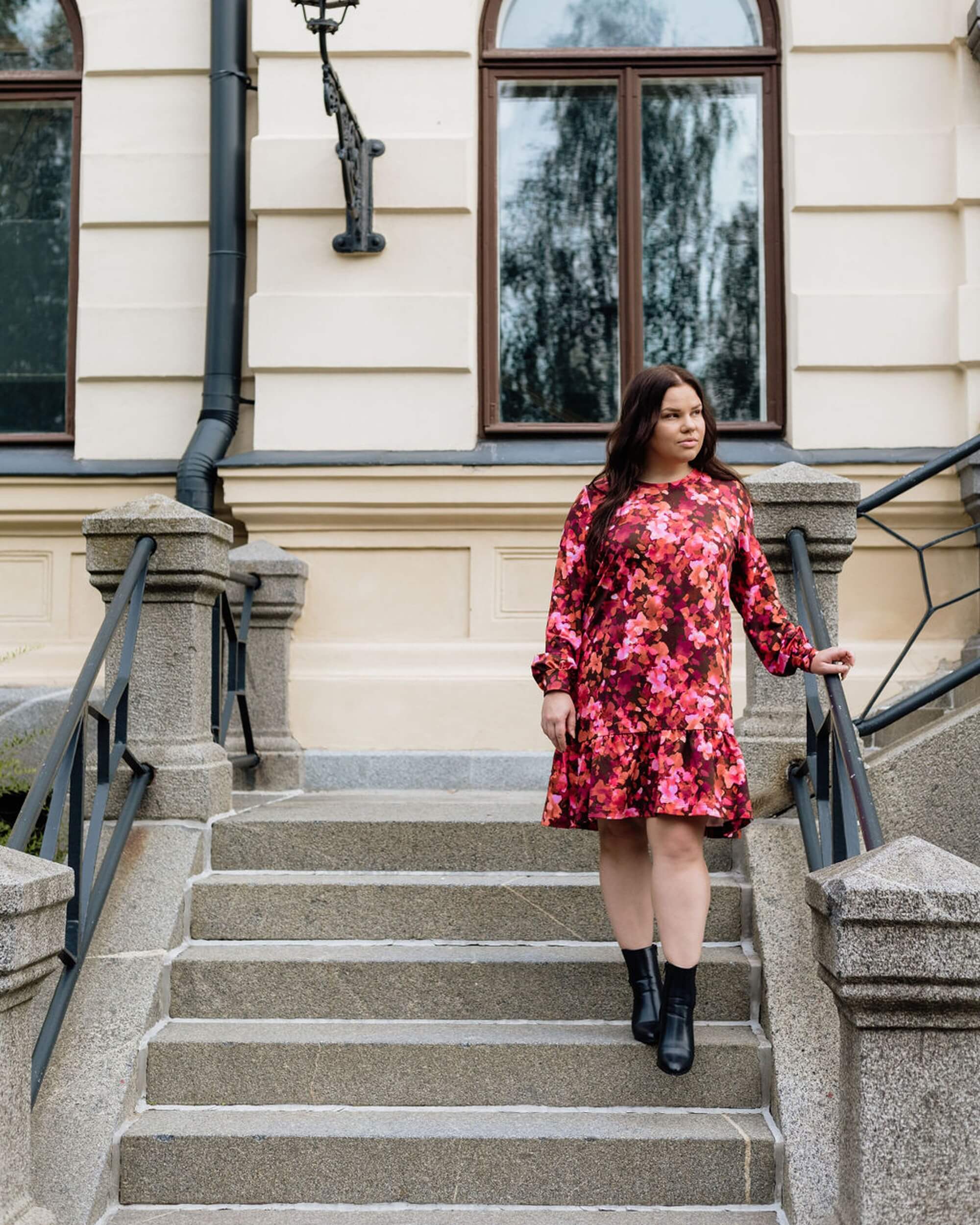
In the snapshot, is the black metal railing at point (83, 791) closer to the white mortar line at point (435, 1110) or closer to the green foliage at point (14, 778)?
the white mortar line at point (435, 1110)

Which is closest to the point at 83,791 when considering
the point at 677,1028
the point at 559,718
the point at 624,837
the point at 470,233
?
the point at 559,718

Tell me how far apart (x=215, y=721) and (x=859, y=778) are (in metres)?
2.92

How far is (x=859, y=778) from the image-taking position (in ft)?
11.3

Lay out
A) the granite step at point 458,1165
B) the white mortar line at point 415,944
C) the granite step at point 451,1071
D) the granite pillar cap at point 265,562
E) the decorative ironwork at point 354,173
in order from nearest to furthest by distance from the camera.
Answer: the granite step at point 458,1165
the granite step at point 451,1071
the white mortar line at point 415,944
the decorative ironwork at point 354,173
the granite pillar cap at point 265,562

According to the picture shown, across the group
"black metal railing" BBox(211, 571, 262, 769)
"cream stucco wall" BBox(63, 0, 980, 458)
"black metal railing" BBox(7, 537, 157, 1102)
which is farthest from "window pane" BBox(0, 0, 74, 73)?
→ "black metal railing" BBox(7, 537, 157, 1102)

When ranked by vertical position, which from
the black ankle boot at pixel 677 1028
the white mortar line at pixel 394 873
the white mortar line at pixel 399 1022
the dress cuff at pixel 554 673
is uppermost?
the dress cuff at pixel 554 673

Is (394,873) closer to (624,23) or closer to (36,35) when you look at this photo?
(624,23)

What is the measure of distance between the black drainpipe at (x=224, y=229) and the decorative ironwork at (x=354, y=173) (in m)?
0.48

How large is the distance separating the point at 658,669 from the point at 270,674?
2970mm

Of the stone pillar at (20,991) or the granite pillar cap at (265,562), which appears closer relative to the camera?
the stone pillar at (20,991)

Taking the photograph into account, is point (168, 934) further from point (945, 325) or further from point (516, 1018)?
point (945, 325)

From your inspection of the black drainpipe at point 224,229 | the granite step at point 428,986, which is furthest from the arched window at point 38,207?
the granite step at point 428,986

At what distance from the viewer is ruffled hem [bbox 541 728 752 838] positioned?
3348mm

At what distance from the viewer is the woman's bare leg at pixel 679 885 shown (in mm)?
3367
